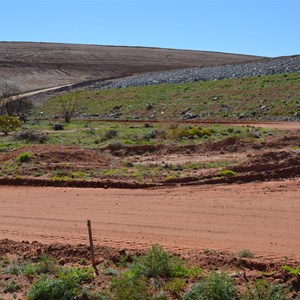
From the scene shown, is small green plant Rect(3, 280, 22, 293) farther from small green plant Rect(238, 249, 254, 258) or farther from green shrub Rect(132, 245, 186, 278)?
small green plant Rect(238, 249, 254, 258)

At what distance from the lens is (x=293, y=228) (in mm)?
14820

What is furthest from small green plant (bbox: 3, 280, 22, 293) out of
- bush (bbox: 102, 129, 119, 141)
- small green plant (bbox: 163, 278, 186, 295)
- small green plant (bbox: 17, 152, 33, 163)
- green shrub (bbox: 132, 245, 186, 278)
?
bush (bbox: 102, 129, 119, 141)

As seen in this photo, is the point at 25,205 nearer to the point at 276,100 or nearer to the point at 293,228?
the point at 293,228

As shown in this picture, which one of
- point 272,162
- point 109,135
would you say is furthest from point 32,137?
point 272,162

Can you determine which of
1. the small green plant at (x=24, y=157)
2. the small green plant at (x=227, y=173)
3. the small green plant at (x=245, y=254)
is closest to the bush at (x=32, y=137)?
the small green plant at (x=24, y=157)

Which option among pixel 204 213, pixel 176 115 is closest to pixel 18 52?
pixel 176 115

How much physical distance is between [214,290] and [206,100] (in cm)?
4711

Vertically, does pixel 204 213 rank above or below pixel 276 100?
below

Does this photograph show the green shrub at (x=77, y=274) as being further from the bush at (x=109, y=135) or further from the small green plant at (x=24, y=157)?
the bush at (x=109, y=135)

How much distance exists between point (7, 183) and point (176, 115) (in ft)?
103

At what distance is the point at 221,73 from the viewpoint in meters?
72.4

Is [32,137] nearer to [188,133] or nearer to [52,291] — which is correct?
[188,133]

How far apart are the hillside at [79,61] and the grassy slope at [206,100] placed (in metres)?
22.0

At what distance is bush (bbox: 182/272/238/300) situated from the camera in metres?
9.92
